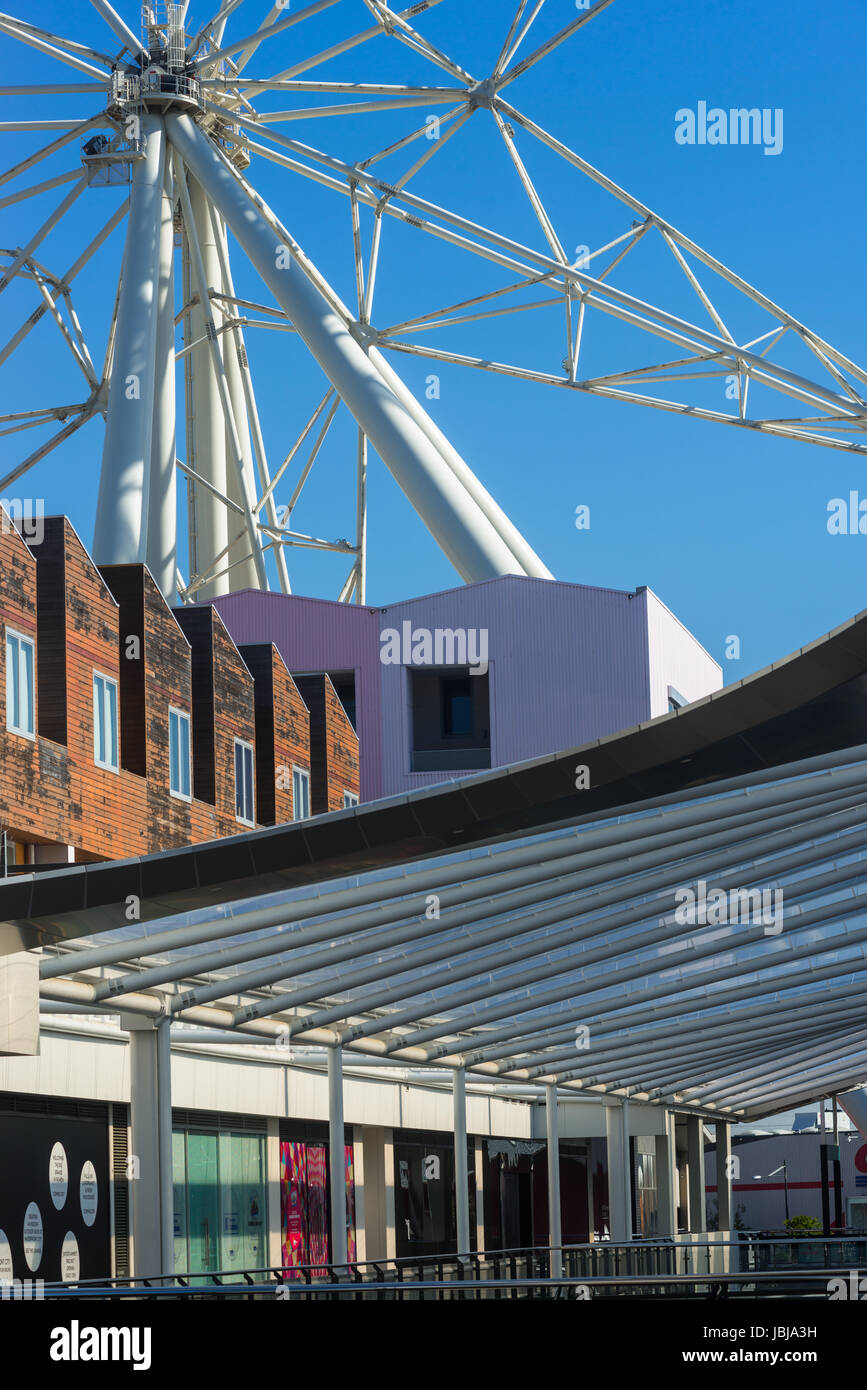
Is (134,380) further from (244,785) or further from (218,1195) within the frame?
(218,1195)

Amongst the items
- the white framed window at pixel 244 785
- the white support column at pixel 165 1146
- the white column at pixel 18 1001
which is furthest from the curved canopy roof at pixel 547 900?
the white framed window at pixel 244 785

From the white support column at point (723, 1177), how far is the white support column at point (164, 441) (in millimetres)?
Answer: 22729

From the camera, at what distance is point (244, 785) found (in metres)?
33.3

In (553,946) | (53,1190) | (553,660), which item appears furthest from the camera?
(553,660)

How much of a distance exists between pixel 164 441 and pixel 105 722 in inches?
480

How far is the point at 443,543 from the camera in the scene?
34.0m

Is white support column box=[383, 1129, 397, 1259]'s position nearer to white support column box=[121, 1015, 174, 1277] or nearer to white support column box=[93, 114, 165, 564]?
white support column box=[93, 114, 165, 564]

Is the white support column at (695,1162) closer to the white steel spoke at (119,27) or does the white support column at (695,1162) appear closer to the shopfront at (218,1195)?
the shopfront at (218,1195)

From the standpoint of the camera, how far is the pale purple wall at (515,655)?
140 feet

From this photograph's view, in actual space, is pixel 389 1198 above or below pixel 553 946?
below

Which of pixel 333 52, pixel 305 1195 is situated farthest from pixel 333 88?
pixel 305 1195

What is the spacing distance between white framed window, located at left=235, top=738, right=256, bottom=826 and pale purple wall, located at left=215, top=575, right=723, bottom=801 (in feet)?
30.8

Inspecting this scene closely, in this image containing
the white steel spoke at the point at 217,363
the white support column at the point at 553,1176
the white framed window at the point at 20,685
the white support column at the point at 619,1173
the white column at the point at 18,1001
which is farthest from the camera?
the white steel spoke at the point at 217,363

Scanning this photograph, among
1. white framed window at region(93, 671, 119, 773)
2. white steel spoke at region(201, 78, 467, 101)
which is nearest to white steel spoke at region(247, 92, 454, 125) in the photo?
white steel spoke at region(201, 78, 467, 101)
